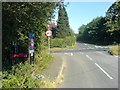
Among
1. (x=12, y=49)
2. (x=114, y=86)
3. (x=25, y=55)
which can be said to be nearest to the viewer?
(x=114, y=86)

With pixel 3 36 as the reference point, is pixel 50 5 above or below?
above

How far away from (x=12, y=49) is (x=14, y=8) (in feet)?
26.0

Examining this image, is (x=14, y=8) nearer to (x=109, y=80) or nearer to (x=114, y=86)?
(x=114, y=86)

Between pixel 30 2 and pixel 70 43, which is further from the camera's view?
pixel 70 43

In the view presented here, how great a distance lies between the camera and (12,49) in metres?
19.2

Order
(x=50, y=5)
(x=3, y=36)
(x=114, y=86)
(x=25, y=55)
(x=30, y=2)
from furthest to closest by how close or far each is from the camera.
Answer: (x=25, y=55)
(x=114, y=86)
(x=3, y=36)
(x=50, y=5)
(x=30, y=2)

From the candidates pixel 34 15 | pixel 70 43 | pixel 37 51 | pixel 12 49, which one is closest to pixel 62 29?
pixel 70 43

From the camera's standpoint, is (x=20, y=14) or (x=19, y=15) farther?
(x=19, y=15)

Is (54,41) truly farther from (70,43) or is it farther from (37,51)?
(37,51)

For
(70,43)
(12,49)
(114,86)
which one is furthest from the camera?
(70,43)

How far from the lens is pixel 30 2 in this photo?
1116cm

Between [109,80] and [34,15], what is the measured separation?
6615mm

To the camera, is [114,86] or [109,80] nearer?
[114,86]

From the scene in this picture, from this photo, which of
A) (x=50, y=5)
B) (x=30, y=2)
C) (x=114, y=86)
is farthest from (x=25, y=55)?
(x=30, y=2)
